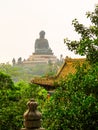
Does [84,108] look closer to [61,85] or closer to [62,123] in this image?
[62,123]

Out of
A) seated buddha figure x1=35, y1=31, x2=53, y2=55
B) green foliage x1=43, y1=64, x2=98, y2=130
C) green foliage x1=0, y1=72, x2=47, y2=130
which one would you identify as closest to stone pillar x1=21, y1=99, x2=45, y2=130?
green foliage x1=43, y1=64, x2=98, y2=130

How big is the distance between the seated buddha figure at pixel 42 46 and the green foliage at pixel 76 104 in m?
125

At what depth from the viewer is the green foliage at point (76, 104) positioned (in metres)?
11.7

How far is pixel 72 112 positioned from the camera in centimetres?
1174

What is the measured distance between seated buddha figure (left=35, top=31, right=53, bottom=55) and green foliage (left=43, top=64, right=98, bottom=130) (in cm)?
12468

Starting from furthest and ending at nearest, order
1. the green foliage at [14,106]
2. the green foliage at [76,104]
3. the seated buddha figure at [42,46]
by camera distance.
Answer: the seated buddha figure at [42,46]
the green foliage at [14,106]
the green foliage at [76,104]

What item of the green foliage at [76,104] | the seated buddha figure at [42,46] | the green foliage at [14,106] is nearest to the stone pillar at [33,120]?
the green foliage at [76,104]

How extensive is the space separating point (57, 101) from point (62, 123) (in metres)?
1.07

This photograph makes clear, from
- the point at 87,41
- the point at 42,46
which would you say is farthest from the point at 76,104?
the point at 42,46

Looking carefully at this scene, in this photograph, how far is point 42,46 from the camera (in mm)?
138875

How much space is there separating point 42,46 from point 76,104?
127m

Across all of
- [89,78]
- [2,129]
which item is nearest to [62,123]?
[89,78]

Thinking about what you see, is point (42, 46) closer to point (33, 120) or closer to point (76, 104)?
point (76, 104)

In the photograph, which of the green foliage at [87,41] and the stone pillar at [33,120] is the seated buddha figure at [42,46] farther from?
the stone pillar at [33,120]
